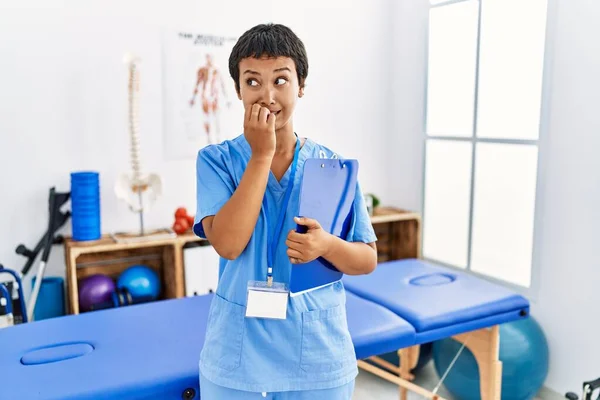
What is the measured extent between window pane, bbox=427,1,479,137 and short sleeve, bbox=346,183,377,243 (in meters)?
2.26

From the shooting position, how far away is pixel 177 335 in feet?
5.77

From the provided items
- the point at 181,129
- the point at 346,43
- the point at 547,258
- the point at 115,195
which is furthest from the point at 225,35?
the point at 547,258

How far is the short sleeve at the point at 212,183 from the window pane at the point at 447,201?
2446 millimetres

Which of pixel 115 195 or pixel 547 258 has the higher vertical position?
pixel 115 195

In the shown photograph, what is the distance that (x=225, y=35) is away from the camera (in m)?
3.33

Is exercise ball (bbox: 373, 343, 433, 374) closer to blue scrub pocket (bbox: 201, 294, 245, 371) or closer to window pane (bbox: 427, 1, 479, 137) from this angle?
window pane (bbox: 427, 1, 479, 137)

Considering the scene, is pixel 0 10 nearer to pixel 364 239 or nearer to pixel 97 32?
pixel 97 32

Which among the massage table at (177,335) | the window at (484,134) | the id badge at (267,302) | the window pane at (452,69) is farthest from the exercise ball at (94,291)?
the window pane at (452,69)

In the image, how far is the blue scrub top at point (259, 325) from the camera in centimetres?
118

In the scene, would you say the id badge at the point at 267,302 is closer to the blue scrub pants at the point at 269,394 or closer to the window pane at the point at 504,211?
the blue scrub pants at the point at 269,394

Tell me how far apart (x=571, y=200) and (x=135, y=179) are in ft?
7.10

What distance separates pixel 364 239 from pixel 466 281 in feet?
4.26

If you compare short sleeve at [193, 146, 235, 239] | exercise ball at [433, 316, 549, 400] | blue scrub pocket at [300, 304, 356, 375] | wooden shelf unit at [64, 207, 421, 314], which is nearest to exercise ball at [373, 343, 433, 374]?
exercise ball at [433, 316, 549, 400]

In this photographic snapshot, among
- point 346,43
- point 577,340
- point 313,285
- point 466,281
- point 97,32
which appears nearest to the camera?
point 313,285
